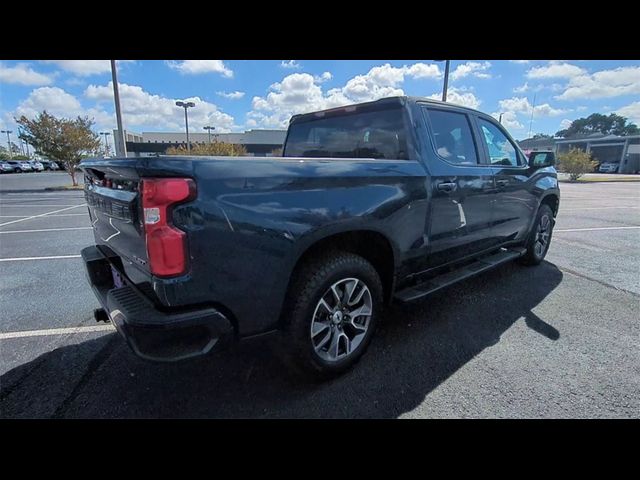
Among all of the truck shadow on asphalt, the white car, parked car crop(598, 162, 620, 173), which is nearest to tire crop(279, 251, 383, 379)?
the truck shadow on asphalt

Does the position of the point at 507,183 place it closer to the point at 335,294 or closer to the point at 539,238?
the point at 539,238

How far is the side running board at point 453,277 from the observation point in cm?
291

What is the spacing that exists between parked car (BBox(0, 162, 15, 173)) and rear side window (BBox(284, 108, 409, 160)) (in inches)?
2198

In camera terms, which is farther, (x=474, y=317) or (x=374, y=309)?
(x=474, y=317)

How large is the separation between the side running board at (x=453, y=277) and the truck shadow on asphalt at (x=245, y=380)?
0.46m

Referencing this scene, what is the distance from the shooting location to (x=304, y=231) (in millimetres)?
2102

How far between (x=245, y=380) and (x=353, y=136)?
2344 millimetres

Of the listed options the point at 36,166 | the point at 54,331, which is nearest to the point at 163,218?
the point at 54,331

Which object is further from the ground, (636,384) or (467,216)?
(467,216)

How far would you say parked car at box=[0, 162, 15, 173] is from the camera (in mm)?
42906

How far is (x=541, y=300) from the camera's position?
389cm
